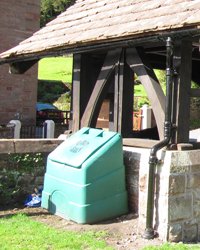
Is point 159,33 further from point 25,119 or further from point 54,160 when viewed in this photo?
point 25,119

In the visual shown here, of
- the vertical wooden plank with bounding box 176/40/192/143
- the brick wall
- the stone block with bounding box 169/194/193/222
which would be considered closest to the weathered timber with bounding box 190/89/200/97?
the vertical wooden plank with bounding box 176/40/192/143

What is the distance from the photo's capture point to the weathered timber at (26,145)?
711cm

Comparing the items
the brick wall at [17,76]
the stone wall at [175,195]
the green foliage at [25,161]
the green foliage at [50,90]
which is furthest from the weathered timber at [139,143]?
the green foliage at [50,90]

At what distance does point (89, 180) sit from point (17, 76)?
44.5ft

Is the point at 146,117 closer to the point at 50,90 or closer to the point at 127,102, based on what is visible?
the point at 50,90

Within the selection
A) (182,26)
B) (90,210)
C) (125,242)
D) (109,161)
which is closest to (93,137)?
(109,161)

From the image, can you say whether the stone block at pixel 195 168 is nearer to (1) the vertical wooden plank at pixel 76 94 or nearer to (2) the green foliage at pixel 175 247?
(2) the green foliage at pixel 175 247

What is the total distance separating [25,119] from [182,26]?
14815 millimetres

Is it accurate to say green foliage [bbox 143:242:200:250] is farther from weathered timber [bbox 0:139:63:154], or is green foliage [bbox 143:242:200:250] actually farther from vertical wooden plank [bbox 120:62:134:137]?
weathered timber [bbox 0:139:63:154]

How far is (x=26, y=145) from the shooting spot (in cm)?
728

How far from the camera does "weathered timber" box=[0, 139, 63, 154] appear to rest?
7.11 m

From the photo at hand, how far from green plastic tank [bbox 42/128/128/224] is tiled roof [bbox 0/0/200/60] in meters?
1.44

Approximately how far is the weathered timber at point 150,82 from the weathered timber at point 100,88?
13.6 inches

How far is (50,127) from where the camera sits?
58.2 feet
